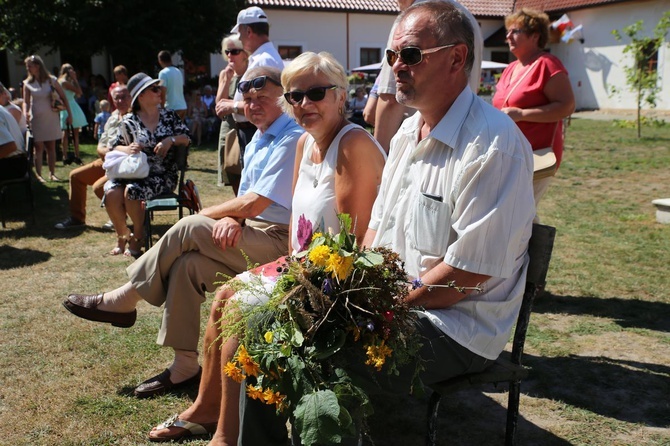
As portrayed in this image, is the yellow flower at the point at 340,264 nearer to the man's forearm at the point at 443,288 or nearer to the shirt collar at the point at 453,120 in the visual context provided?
the man's forearm at the point at 443,288

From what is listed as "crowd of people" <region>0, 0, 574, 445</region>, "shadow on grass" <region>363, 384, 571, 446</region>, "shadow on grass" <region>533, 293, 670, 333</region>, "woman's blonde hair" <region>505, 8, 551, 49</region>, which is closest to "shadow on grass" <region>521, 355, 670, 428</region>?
"shadow on grass" <region>363, 384, 571, 446</region>

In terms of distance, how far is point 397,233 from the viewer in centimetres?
256

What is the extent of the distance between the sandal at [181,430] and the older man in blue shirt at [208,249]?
A: 1.54 ft

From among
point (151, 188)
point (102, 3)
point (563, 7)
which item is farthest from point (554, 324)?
point (563, 7)

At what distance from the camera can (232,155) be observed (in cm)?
558

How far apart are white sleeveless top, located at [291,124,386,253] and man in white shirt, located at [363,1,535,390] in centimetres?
42

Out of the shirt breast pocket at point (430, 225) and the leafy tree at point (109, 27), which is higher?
the leafy tree at point (109, 27)

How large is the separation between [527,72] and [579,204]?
4.64 meters

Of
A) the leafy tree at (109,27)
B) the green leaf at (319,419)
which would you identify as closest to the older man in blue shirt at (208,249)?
the green leaf at (319,419)

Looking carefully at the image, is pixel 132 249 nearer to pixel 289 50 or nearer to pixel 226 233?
pixel 226 233

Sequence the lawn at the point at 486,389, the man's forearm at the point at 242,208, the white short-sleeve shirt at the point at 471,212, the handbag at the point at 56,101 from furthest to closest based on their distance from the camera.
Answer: the handbag at the point at 56,101 → the man's forearm at the point at 242,208 → the lawn at the point at 486,389 → the white short-sleeve shirt at the point at 471,212

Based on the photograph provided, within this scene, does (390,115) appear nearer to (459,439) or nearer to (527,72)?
(527,72)

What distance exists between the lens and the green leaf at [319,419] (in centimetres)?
188

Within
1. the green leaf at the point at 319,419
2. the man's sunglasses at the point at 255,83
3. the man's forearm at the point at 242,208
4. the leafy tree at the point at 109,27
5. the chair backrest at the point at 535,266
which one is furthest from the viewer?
the leafy tree at the point at 109,27
